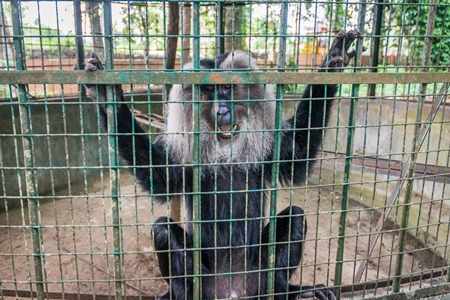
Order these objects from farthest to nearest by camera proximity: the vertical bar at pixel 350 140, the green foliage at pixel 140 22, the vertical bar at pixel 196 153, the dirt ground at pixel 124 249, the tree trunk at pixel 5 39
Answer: the dirt ground at pixel 124 249 → the vertical bar at pixel 350 140 → the tree trunk at pixel 5 39 → the vertical bar at pixel 196 153 → the green foliage at pixel 140 22

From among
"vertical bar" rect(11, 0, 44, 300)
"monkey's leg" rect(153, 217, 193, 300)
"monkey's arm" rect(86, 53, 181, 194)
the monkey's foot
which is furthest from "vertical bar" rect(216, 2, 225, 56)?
the monkey's foot

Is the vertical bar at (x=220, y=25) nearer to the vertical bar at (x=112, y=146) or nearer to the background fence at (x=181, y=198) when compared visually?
the background fence at (x=181, y=198)

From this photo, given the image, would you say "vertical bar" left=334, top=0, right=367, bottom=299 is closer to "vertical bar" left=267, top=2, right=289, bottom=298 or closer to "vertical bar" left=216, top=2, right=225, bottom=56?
"vertical bar" left=267, top=2, right=289, bottom=298

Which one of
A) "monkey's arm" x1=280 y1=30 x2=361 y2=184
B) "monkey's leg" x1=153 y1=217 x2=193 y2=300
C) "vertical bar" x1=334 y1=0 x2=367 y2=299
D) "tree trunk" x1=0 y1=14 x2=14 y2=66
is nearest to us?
"tree trunk" x1=0 y1=14 x2=14 y2=66

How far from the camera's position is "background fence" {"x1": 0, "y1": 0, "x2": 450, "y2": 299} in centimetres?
180

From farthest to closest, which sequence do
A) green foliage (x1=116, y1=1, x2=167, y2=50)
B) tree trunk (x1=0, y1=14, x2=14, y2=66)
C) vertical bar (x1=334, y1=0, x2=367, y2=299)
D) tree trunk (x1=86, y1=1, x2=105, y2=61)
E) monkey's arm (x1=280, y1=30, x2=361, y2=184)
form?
tree trunk (x1=86, y1=1, x2=105, y2=61), monkey's arm (x1=280, y1=30, x2=361, y2=184), vertical bar (x1=334, y1=0, x2=367, y2=299), tree trunk (x1=0, y1=14, x2=14, y2=66), green foliage (x1=116, y1=1, x2=167, y2=50)

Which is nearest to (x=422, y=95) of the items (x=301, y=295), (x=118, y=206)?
(x=301, y=295)

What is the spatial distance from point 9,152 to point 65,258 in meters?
2.07

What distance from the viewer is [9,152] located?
5.51 m

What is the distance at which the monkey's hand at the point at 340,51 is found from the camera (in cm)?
207

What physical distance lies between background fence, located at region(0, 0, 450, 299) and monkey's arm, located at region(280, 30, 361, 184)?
0.36ft

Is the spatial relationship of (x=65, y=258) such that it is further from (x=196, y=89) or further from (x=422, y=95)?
(x=422, y=95)

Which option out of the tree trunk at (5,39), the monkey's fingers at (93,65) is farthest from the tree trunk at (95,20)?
the monkey's fingers at (93,65)

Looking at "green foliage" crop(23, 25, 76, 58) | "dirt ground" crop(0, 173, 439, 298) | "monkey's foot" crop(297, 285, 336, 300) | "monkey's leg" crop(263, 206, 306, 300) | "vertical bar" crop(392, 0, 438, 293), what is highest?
"green foliage" crop(23, 25, 76, 58)
